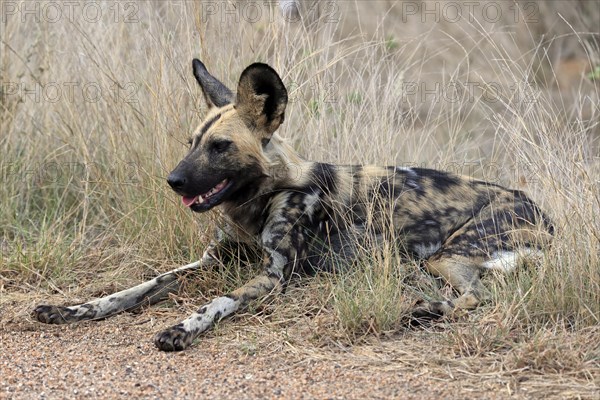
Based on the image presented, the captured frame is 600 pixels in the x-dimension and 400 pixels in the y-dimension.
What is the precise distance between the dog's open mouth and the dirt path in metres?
0.49

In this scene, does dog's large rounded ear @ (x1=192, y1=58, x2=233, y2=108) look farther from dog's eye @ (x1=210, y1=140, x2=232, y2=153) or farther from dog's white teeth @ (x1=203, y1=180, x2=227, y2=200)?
dog's white teeth @ (x1=203, y1=180, x2=227, y2=200)

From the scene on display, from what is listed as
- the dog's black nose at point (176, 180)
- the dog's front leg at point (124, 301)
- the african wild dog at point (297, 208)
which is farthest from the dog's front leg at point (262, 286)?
the dog's black nose at point (176, 180)

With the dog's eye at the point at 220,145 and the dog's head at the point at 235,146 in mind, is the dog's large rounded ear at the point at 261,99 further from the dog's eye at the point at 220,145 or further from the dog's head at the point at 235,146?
the dog's eye at the point at 220,145

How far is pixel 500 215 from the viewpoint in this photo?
3990 mm

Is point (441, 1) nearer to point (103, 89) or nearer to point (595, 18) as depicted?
point (595, 18)

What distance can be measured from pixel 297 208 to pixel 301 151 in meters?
1.01

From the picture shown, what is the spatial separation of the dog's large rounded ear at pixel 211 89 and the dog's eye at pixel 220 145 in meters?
0.26

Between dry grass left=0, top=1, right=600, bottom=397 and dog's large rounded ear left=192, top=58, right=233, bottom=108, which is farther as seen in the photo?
dog's large rounded ear left=192, top=58, right=233, bottom=108

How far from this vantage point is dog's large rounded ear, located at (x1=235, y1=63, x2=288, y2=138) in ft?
12.3

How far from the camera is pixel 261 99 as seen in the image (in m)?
3.82

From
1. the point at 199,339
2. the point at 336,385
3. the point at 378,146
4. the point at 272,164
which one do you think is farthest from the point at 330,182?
the point at 336,385

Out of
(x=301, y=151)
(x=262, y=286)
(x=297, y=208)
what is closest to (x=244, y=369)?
(x=262, y=286)

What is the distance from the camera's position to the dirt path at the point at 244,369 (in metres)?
2.88

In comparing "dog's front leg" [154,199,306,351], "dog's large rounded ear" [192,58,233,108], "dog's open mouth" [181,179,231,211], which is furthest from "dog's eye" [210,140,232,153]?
"dog's front leg" [154,199,306,351]
